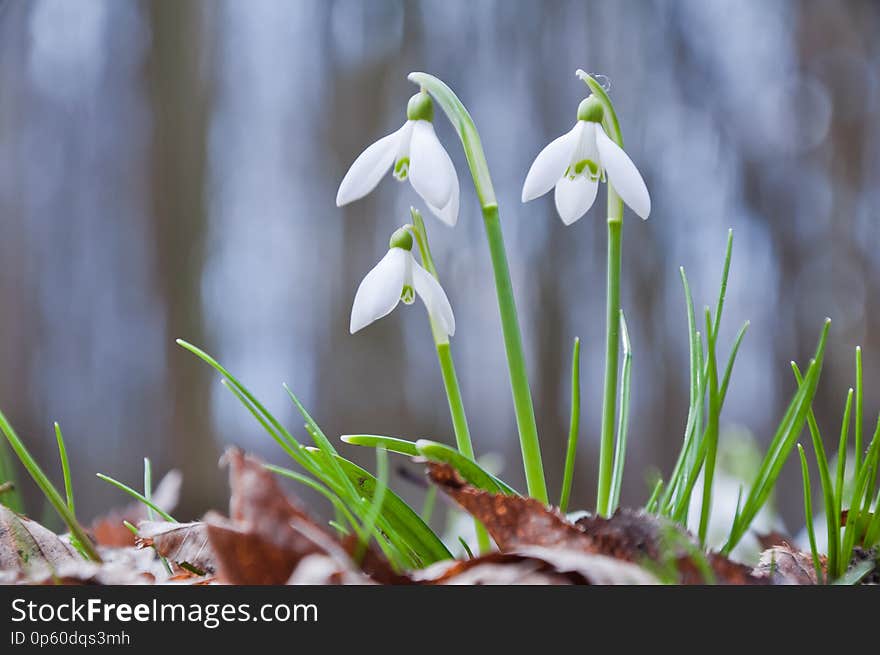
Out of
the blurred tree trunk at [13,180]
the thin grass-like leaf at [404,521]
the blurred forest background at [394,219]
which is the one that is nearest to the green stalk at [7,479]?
the thin grass-like leaf at [404,521]

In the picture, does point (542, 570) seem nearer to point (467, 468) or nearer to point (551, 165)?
point (467, 468)

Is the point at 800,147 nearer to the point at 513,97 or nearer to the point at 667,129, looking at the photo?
the point at 667,129

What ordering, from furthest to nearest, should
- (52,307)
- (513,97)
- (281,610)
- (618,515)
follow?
1. (513,97)
2. (52,307)
3. (618,515)
4. (281,610)

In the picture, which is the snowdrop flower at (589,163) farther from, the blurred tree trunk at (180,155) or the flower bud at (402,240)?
the blurred tree trunk at (180,155)

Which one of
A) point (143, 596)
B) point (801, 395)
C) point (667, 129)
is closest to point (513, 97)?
point (667, 129)

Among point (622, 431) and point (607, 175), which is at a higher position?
point (607, 175)

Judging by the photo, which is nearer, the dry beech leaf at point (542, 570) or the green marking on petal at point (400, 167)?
the dry beech leaf at point (542, 570)

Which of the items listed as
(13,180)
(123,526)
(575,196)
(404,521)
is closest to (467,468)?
(404,521)
